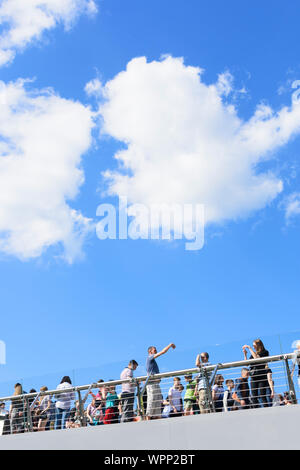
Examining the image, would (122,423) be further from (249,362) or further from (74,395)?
(249,362)

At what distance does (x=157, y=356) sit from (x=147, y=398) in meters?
0.85

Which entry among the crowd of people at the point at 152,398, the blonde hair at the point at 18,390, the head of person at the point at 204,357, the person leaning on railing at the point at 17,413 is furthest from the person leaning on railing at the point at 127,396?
the blonde hair at the point at 18,390

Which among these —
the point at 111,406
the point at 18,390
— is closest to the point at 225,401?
the point at 111,406

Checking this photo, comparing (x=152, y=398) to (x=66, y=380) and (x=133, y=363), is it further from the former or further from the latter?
(x=66, y=380)

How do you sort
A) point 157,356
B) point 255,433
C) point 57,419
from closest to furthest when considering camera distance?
point 255,433
point 157,356
point 57,419

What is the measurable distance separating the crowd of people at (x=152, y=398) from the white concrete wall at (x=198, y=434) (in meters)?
0.21

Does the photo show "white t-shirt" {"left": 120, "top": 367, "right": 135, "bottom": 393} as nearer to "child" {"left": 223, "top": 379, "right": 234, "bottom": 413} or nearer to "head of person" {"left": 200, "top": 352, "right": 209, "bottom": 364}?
"head of person" {"left": 200, "top": 352, "right": 209, "bottom": 364}

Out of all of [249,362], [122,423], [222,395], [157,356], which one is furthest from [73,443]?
[249,362]

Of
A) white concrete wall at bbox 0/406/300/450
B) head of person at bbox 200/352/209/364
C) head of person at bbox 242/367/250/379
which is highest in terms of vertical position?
head of person at bbox 200/352/209/364

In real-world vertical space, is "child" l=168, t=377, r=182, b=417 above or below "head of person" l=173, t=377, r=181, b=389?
below

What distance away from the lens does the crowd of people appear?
10.0m

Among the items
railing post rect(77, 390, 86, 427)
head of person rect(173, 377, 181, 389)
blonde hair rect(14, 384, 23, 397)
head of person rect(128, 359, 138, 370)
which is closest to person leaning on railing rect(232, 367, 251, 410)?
head of person rect(173, 377, 181, 389)

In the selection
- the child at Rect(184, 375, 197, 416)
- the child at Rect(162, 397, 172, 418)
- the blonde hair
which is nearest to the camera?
the child at Rect(184, 375, 197, 416)
